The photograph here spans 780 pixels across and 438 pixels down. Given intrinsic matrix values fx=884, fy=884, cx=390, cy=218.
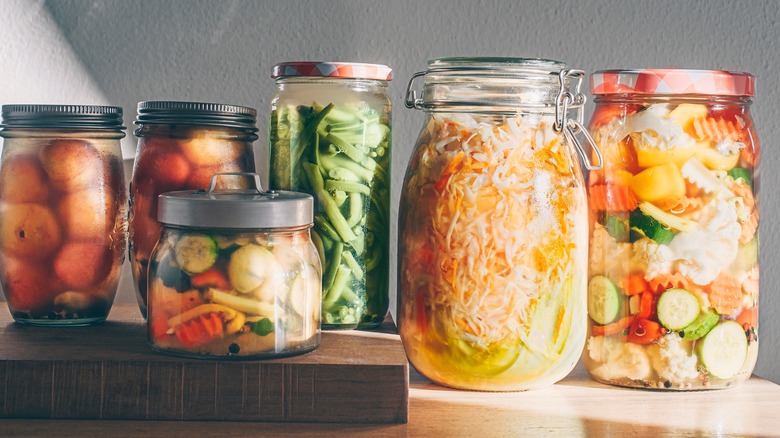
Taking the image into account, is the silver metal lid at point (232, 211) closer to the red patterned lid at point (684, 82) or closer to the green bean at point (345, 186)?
the green bean at point (345, 186)

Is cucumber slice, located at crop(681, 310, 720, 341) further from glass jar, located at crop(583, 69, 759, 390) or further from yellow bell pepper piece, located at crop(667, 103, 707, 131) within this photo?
yellow bell pepper piece, located at crop(667, 103, 707, 131)

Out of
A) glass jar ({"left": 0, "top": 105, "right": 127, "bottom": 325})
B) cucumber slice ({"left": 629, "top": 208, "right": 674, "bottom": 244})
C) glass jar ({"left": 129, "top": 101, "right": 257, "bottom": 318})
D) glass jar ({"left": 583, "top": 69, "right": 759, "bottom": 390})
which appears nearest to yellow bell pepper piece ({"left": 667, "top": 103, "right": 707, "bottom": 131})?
glass jar ({"left": 583, "top": 69, "right": 759, "bottom": 390})

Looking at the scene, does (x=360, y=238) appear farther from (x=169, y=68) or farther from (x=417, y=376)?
(x=169, y=68)

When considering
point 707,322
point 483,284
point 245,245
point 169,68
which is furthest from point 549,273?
point 169,68

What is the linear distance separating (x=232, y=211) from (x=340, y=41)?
404 millimetres

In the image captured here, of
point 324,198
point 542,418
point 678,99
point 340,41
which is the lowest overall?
point 542,418

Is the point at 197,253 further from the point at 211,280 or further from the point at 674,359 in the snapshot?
the point at 674,359

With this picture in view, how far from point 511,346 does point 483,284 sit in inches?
2.8

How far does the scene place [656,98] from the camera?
0.96 meters

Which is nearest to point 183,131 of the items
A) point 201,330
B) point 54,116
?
point 54,116

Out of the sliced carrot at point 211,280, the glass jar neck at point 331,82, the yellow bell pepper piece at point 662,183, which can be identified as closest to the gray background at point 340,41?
the glass jar neck at point 331,82

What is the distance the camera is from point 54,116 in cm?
99

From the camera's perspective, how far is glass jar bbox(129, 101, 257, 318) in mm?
990

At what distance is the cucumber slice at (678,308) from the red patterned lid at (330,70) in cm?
41
